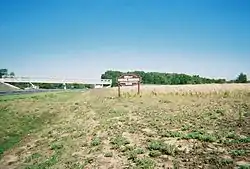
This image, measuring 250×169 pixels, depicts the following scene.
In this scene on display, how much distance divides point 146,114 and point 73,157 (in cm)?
746

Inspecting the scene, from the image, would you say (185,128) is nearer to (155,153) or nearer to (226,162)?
(155,153)

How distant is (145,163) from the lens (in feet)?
37.3

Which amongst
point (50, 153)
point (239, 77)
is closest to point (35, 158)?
point (50, 153)

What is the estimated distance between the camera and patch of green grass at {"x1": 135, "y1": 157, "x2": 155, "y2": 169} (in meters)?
11.1

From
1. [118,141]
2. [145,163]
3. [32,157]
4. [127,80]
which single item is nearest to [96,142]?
[118,141]

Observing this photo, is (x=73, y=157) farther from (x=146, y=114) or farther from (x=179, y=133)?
(x=146, y=114)

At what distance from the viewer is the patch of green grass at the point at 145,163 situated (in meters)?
11.1

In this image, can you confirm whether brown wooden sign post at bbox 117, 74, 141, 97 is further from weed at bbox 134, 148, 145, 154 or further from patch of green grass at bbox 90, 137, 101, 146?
weed at bbox 134, 148, 145, 154

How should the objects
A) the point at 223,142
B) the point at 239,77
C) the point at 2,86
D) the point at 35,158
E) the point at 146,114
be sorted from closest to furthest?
the point at 223,142 → the point at 35,158 → the point at 146,114 → the point at 2,86 → the point at 239,77

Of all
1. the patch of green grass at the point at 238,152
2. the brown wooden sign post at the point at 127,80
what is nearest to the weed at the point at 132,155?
the patch of green grass at the point at 238,152

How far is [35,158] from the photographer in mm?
15438

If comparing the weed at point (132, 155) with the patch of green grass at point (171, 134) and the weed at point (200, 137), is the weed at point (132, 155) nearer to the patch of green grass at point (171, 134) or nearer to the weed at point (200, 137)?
the patch of green grass at point (171, 134)

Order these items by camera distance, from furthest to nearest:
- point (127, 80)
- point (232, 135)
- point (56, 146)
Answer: point (127, 80) → point (56, 146) → point (232, 135)

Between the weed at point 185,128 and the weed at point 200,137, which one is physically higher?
the weed at point 185,128
